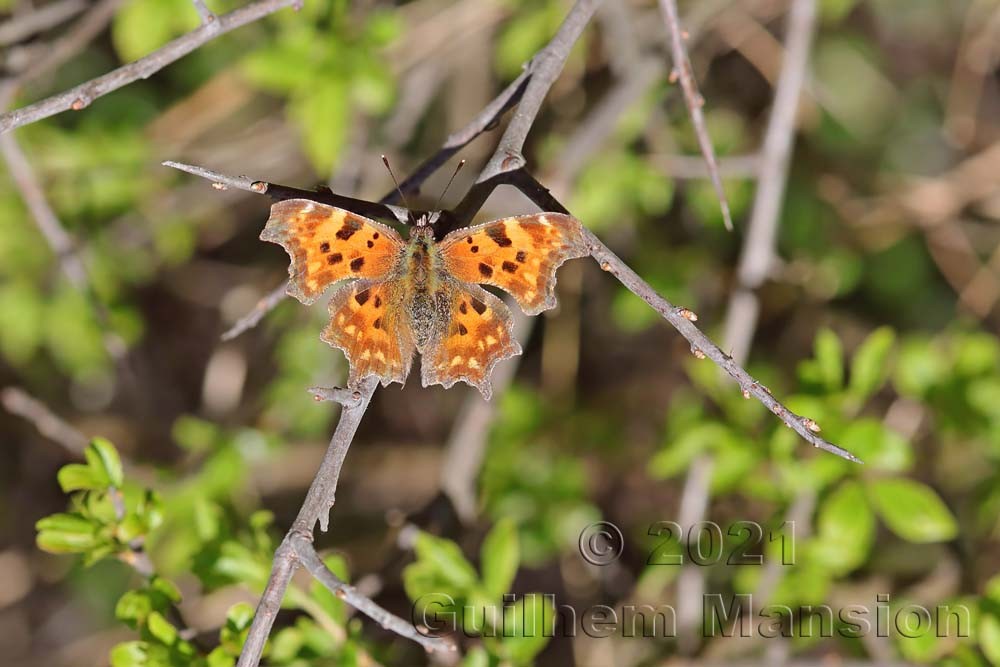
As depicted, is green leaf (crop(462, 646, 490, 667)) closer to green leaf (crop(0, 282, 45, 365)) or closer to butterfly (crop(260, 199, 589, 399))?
butterfly (crop(260, 199, 589, 399))

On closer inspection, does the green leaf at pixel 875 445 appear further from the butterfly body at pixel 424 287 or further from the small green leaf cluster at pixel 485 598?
the butterfly body at pixel 424 287

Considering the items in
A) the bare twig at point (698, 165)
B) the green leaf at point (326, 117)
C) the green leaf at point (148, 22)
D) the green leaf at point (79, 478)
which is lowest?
the green leaf at point (79, 478)

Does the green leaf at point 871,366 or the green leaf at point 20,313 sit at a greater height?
the green leaf at point 20,313

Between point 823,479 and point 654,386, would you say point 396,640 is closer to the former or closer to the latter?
point 823,479

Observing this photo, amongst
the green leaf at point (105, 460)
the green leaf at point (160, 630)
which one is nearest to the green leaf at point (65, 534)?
the green leaf at point (105, 460)

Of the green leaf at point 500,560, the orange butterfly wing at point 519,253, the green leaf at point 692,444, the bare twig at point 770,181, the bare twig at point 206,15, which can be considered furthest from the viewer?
the bare twig at point 770,181

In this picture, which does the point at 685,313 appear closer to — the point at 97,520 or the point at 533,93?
the point at 533,93

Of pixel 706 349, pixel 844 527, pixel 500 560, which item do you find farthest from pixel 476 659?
pixel 844 527

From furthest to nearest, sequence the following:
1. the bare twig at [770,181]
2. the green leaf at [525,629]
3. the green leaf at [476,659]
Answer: the bare twig at [770,181], the green leaf at [525,629], the green leaf at [476,659]
